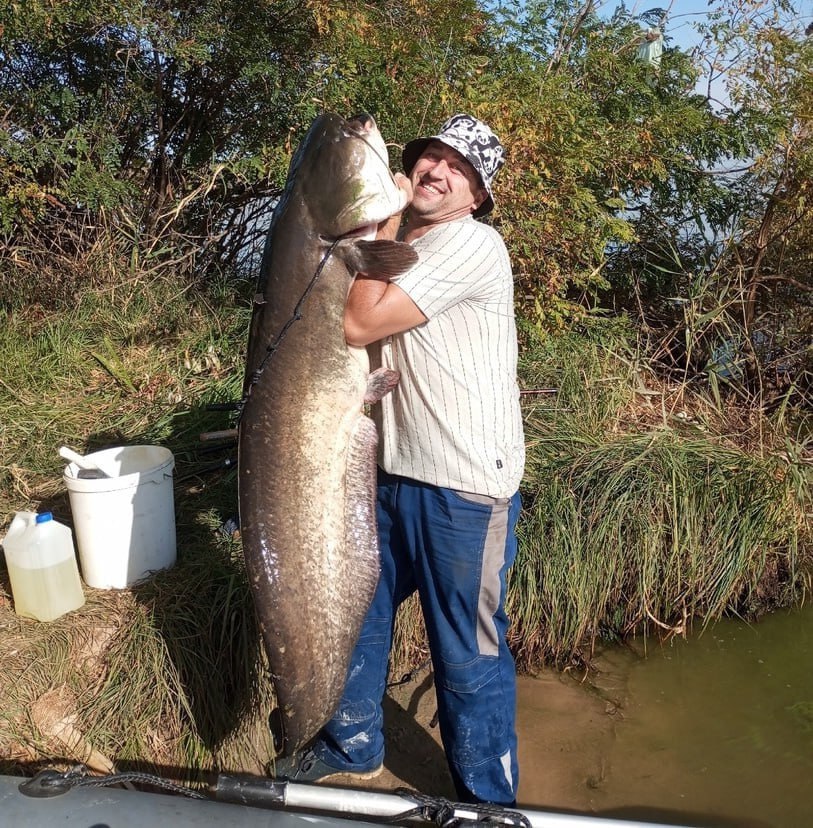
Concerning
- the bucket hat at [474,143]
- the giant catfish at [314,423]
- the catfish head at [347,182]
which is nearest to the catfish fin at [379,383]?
the giant catfish at [314,423]

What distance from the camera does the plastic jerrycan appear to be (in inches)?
126

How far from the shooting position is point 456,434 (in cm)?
240

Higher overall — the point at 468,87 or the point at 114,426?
the point at 468,87

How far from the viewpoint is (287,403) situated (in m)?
2.29

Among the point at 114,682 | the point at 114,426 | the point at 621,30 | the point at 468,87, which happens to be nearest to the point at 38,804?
the point at 114,682

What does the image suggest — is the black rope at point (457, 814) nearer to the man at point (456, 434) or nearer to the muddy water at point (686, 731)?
the man at point (456, 434)

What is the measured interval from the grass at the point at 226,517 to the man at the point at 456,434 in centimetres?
72

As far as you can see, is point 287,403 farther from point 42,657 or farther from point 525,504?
point 525,504

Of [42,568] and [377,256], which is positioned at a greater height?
[377,256]

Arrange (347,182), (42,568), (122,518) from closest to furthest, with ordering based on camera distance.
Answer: (347,182) < (42,568) < (122,518)

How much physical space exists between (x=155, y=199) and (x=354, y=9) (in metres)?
2.08

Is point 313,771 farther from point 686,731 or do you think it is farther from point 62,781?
point 686,731

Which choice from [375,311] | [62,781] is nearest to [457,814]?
[62,781]

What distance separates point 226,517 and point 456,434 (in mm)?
1956
